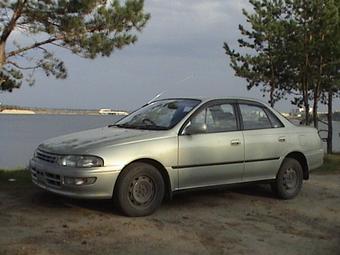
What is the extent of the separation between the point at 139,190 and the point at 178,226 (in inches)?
28.2

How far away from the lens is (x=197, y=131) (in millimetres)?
7418

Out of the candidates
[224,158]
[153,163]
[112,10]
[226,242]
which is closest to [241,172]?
[224,158]

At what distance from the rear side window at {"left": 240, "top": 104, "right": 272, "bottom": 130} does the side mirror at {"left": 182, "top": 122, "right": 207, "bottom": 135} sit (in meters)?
0.88

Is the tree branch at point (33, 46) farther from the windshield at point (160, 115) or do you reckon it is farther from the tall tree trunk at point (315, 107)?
the tall tree trunk at point (315, 107)

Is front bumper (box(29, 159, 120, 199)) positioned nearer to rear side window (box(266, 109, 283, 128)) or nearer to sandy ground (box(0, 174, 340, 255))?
sandy ground (box(0, 174, 340, 255))

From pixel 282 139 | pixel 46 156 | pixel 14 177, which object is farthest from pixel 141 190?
pixel 14 177

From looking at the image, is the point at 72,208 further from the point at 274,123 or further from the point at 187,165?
the point at 274,123

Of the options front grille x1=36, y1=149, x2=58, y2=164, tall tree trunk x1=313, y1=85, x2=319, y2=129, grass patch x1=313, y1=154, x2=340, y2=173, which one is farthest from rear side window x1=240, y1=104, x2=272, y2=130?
tall tree trunk x1=313, y1=85, x2=319, y2=129

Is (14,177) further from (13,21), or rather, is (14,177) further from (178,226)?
(178,226)

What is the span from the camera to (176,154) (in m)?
7.16

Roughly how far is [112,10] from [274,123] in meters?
4.26

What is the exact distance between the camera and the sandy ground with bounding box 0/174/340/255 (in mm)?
5648

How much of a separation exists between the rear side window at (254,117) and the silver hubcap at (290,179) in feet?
2.51

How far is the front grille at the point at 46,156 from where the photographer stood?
687 cm
